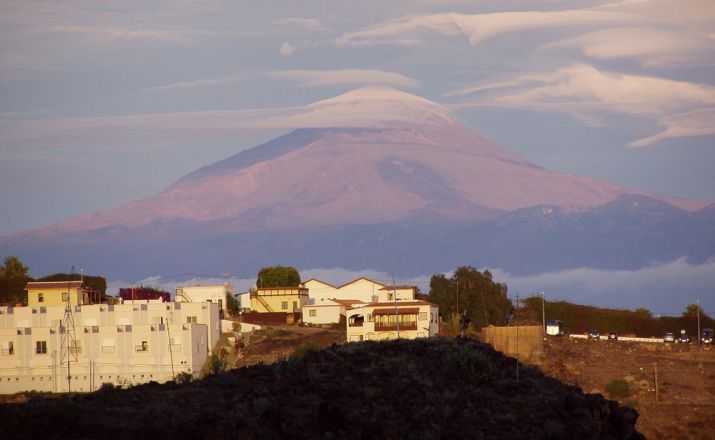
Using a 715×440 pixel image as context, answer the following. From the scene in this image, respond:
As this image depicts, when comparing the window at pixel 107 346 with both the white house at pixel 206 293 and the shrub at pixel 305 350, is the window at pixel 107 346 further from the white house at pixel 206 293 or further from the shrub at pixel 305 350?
the white house at pixel 206 293

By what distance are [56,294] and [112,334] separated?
49.7 feet

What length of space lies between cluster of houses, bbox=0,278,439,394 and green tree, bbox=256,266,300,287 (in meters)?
26.0

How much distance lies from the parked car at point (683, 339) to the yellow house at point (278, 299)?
31.5m

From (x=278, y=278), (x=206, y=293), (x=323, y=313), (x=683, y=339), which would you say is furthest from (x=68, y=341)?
(x=683, y=339)

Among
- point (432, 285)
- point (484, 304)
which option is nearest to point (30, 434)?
point (484, 304)

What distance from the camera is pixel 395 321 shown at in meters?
84.9

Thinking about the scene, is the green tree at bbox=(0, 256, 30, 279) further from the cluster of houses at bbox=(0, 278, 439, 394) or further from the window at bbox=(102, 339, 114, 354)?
the window at bbox=(102, 339, 114, 354)

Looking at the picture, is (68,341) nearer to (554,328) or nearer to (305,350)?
(554,328)

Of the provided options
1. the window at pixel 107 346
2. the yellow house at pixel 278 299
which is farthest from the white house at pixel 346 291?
the window at pixel 107 346

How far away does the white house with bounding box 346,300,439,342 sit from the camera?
82.9m

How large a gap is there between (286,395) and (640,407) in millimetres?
35181

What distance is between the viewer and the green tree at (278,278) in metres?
119

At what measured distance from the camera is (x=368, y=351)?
33.4m

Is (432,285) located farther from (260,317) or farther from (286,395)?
(286,395)
